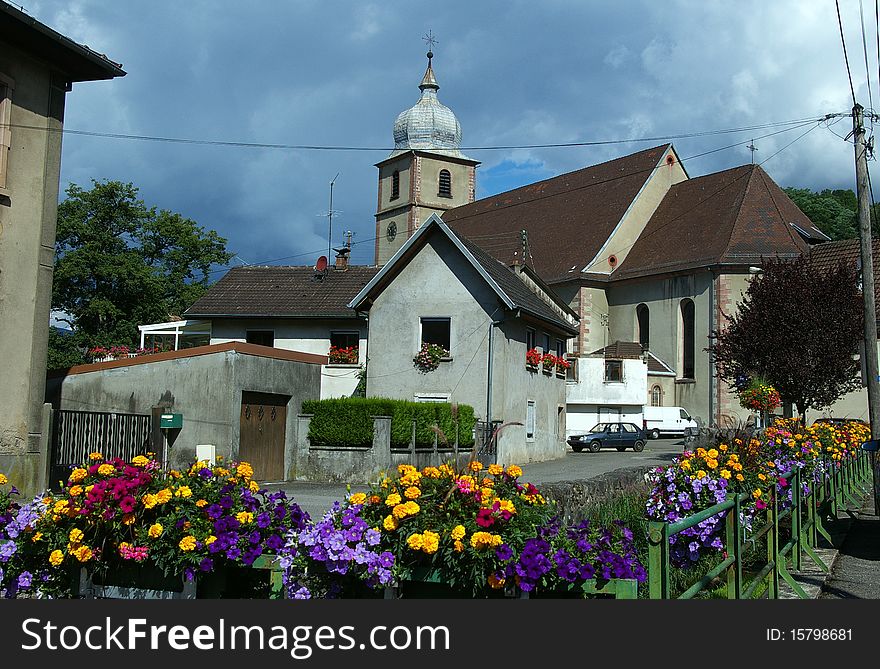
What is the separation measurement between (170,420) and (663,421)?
29.2 m

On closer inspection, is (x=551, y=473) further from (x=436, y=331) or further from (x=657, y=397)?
(x=657, y=397)

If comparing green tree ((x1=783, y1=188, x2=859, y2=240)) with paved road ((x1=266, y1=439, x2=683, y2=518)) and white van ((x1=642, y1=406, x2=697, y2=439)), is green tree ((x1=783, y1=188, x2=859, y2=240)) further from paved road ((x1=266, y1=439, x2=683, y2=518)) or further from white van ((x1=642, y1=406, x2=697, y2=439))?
paved road ((x1=266, y1=439, x2=683, y2=518))

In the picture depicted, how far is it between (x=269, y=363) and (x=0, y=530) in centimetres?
1808

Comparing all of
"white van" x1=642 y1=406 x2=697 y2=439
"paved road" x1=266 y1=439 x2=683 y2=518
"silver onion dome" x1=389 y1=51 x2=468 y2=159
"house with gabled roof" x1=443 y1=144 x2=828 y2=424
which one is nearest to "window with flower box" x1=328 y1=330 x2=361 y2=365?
"paved road" x1=266 y1=439 x2=683 y2=518

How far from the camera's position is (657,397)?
45875 millimetres

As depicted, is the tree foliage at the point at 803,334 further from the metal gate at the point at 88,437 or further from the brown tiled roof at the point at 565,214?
the brown tiled roof at the point at 565,214

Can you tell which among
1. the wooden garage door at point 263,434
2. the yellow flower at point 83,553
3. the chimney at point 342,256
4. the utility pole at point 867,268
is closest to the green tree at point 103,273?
the chimney at point 342,256

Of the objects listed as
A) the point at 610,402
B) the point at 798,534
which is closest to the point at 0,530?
the point at 798,534

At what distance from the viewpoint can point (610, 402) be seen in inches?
1665

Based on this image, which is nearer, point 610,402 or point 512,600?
point 512,600

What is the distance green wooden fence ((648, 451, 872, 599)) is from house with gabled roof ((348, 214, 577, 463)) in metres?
10.5

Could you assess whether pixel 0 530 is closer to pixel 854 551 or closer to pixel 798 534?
pixel 798 534

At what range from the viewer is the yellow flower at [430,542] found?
14.8 feet

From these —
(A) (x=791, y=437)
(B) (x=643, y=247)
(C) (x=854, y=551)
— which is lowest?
(C) (x=854, y=551)
